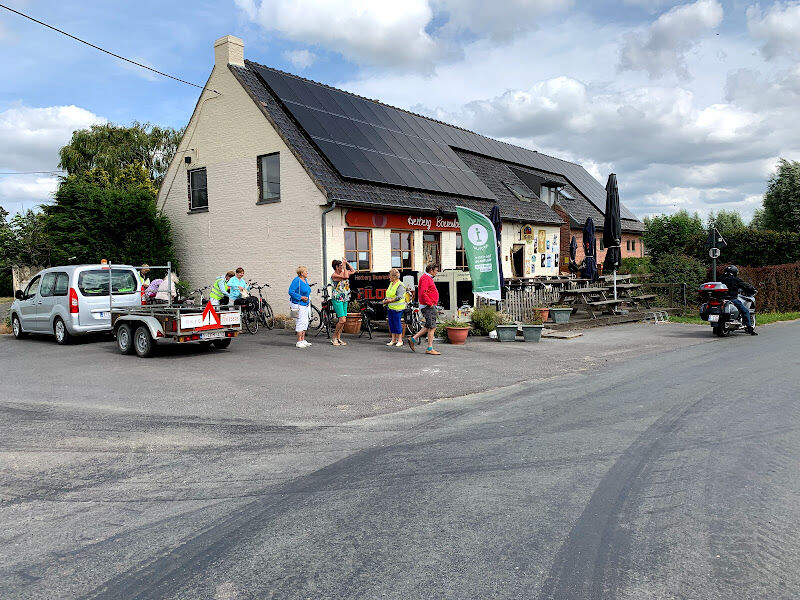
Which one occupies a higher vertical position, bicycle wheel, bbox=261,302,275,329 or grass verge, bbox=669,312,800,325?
bicycle wheel, bbox=261,302,275,329

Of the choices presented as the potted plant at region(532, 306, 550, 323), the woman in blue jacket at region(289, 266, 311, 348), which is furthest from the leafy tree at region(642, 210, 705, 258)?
the woman in blue jacket at region(289, 266, 311, 348)

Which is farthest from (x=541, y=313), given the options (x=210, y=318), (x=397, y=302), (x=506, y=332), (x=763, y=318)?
(x=210, y=318)

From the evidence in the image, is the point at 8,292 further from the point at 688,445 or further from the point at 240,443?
the point at 688,445

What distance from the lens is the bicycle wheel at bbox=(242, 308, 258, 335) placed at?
660 inches

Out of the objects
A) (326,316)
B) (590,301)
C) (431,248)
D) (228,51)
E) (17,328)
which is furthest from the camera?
(431,248)

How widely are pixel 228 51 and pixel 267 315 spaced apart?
351 inches

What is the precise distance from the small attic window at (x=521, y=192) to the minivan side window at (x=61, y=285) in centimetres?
1956

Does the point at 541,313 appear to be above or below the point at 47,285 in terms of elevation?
below

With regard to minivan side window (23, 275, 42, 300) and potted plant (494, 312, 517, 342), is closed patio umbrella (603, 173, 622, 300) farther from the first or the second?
minivan side window (23, 275, 42, 300)

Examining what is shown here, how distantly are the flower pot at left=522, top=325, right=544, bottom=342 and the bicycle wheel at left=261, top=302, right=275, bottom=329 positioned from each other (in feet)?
23.8

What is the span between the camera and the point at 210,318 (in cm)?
1240

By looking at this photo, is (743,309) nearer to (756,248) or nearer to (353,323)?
(353,323)

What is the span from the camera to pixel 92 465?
18.0 ft

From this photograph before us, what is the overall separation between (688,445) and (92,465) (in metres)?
5.38
